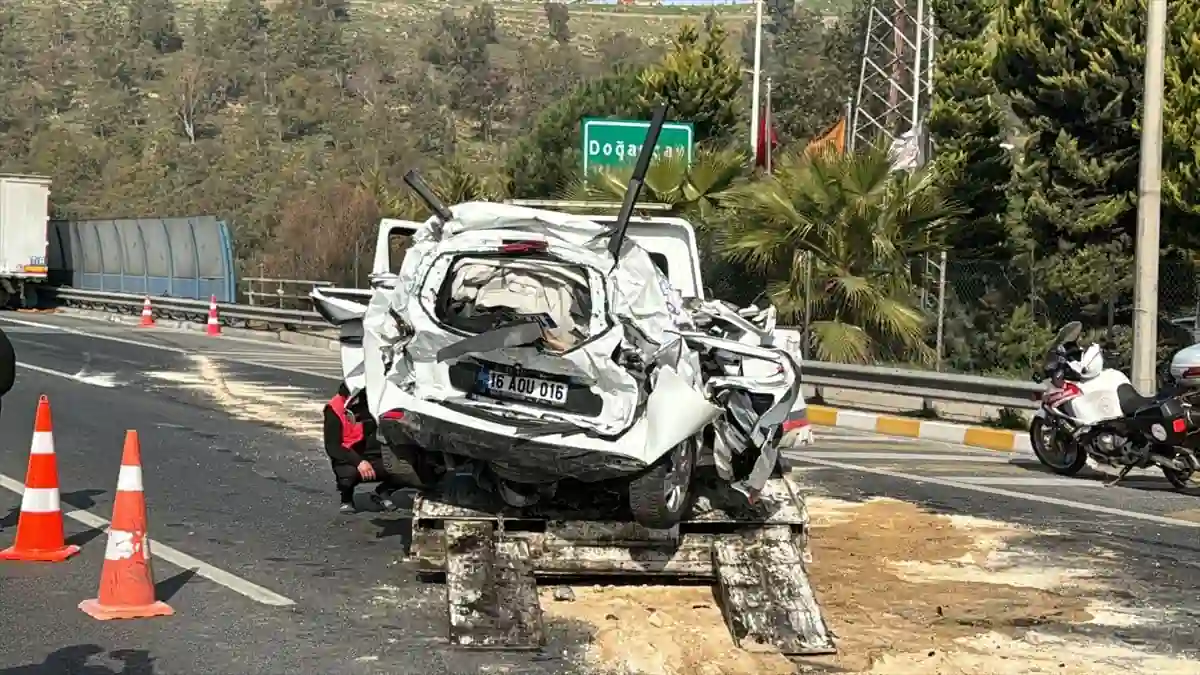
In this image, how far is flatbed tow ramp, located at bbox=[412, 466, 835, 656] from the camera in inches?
295

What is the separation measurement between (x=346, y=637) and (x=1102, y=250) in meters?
17.1

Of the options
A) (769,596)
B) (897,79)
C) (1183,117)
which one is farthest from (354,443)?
(897,79)

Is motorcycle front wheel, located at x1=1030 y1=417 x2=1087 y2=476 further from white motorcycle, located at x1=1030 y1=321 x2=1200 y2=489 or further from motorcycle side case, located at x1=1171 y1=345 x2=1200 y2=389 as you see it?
motorcycle side case, located at x1=1171 y1=345 x2=1200 y2=389

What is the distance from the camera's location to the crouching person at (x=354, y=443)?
33.4 ft

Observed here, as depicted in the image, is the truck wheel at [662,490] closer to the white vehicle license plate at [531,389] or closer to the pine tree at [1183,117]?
the white vehicle license plate at [531,389]

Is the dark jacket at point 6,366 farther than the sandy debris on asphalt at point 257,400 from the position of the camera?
No

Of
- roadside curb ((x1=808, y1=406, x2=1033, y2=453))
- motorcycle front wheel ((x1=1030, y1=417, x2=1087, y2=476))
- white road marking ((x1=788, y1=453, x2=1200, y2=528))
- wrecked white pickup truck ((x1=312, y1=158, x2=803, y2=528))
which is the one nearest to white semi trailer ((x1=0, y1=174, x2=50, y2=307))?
roadside curb ((x1=808, y1=406, x2=1033, y2=453))

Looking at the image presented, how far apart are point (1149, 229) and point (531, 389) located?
1046 centimetres

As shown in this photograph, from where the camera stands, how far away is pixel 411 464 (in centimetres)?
893

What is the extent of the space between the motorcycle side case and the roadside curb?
314 cm

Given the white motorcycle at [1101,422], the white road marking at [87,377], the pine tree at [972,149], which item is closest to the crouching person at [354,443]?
the white motorcycle at [1101,422]

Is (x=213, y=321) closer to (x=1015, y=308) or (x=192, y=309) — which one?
(x=192, y=309)

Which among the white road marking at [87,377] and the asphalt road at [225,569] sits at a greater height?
the asphalt road at [225,569]

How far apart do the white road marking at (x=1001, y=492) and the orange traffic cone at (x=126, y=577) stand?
7.06 metres
